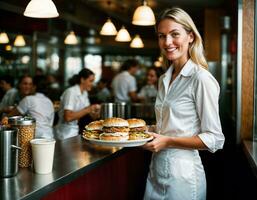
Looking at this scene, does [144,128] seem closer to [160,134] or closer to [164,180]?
[160,134]

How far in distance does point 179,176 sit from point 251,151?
1.04 meters

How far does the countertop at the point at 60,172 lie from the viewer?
161cm

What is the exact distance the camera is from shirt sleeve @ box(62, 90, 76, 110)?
14.8ft

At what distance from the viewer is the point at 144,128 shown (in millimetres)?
2299

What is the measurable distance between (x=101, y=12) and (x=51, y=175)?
8.86 meters

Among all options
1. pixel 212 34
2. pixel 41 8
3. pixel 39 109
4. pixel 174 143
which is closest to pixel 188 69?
pixel 174 143

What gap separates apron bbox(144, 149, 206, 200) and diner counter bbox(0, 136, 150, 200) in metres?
0.37

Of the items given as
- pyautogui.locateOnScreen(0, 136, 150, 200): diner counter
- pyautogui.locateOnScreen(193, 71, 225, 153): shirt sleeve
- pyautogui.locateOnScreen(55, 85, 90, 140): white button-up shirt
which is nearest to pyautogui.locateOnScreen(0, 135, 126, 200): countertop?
pyautogui.locateOnScreen(0, 136, 150, 200): diner counter

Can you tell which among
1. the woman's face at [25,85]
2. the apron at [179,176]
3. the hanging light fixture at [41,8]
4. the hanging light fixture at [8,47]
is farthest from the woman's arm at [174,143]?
the hanging light fixture at [8,47]

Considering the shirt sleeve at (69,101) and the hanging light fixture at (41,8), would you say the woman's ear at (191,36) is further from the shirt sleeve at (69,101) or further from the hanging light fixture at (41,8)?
the shirt sleeve at (69,101)

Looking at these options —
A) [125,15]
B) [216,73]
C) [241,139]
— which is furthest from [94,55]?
[241,139]

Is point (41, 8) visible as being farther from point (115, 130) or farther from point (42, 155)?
point (42, 155)

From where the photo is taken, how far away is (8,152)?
1.75 meters

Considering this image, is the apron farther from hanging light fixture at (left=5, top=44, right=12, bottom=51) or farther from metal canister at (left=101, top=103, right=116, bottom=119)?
hanging light fixture at (left=5, top=44, right=12, bottom=51)
